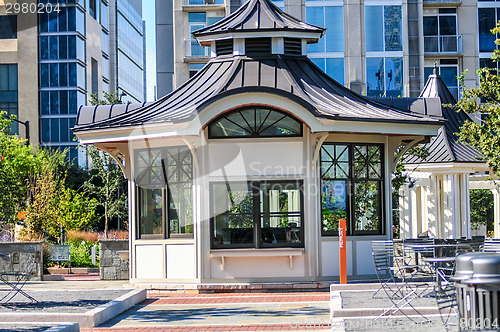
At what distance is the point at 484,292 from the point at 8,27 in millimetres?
67630

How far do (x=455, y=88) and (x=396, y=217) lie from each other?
8.66 metres

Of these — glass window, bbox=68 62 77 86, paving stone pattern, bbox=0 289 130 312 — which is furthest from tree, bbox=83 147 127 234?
glass window, bbox=68 62 77 86

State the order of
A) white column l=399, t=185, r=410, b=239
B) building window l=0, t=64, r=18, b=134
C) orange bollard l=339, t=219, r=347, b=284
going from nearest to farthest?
orange bollard l=339, t=219, r=347, b=284, white column l=399, t=185, r=410, b=239, building window l=0, t=64, r=18, b=134

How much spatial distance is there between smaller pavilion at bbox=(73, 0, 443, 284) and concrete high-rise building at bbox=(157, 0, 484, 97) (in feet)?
92.9

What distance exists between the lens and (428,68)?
50312 millimetres

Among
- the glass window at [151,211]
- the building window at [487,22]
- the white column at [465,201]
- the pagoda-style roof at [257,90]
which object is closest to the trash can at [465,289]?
the pagoda-style roof at [257,90]

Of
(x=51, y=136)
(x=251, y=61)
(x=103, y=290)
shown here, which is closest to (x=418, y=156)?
(x=251, y=61)

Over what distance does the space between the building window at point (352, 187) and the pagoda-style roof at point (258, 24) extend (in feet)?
10.1

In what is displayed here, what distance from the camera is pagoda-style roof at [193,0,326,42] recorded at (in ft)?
62.7

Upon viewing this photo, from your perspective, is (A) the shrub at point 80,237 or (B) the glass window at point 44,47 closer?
(A) the shrub at point 80,237

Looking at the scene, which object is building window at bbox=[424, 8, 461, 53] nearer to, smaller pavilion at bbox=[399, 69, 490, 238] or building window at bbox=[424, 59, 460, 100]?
building window at bbox=[424, 59, 460, 100]

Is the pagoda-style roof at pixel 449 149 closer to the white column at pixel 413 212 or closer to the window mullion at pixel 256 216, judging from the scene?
the white column at pixel 413 212

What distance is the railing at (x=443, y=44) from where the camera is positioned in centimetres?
5006

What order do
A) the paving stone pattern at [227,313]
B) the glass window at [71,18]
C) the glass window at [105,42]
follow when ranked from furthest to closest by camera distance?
the glass window at [105,42] → the glass window at [71,18] → the paving stone pattern at [227,313]
